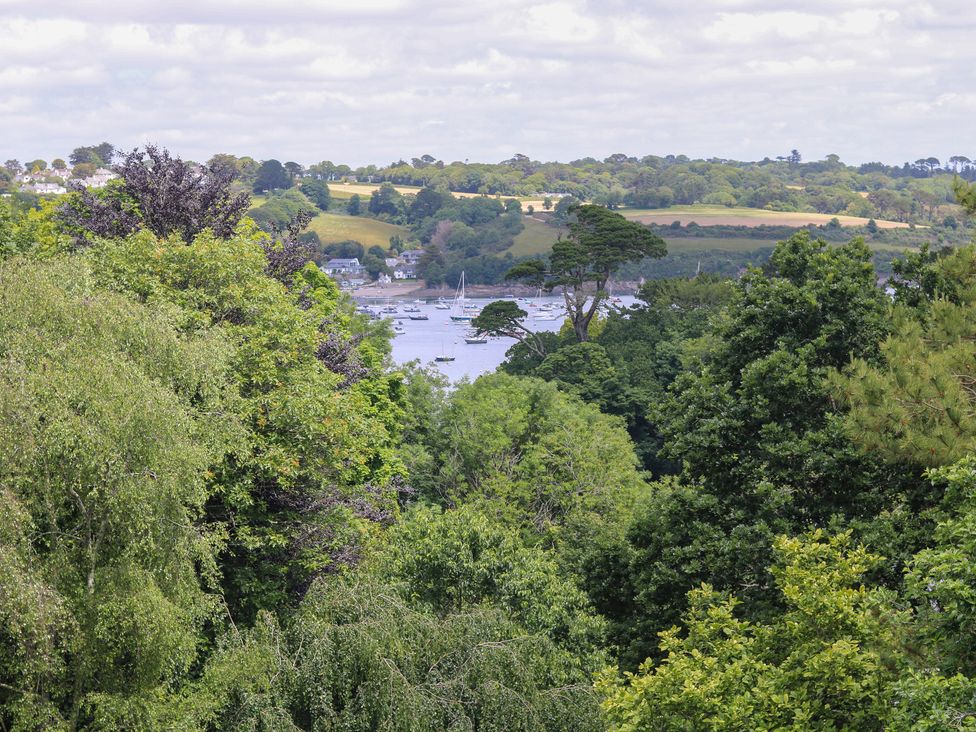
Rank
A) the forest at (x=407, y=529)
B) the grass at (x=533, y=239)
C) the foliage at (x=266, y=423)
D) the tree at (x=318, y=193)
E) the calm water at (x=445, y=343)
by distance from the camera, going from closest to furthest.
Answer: the forest at (x=407, y=529)
the foliage at (x=266, y=423)
the calm water at (x=445, y=343)
the grass at (x=533, y=239)
the tree at (x=318, y=193)

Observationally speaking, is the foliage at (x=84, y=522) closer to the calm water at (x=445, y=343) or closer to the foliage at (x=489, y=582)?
the foliage at (x=489, y=582)

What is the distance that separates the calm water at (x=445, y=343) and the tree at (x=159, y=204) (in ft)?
224

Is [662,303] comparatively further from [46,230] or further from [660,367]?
[46,230]

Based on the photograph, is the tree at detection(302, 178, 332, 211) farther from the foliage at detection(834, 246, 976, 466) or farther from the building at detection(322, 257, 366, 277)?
the foliage at detection(834, 246, 976, 466)

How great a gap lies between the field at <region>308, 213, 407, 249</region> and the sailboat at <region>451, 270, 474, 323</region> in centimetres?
2191

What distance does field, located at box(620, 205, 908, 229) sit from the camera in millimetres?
160125

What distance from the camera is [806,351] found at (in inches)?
793

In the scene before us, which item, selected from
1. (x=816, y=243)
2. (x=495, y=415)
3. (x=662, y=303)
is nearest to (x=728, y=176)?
(x=662, y=303)

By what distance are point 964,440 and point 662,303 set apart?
53845 mm

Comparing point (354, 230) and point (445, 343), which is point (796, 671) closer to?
point (445, 343)

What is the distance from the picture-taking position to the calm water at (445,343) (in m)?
108

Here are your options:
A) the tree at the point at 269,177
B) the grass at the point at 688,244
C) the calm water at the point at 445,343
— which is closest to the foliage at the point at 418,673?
the calm water at the point at 445,343

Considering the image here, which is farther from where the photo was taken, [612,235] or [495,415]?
[612,235]

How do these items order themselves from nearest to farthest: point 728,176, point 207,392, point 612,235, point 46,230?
point 207,392 → point 46,230 → point 612,235 → point 728,176
